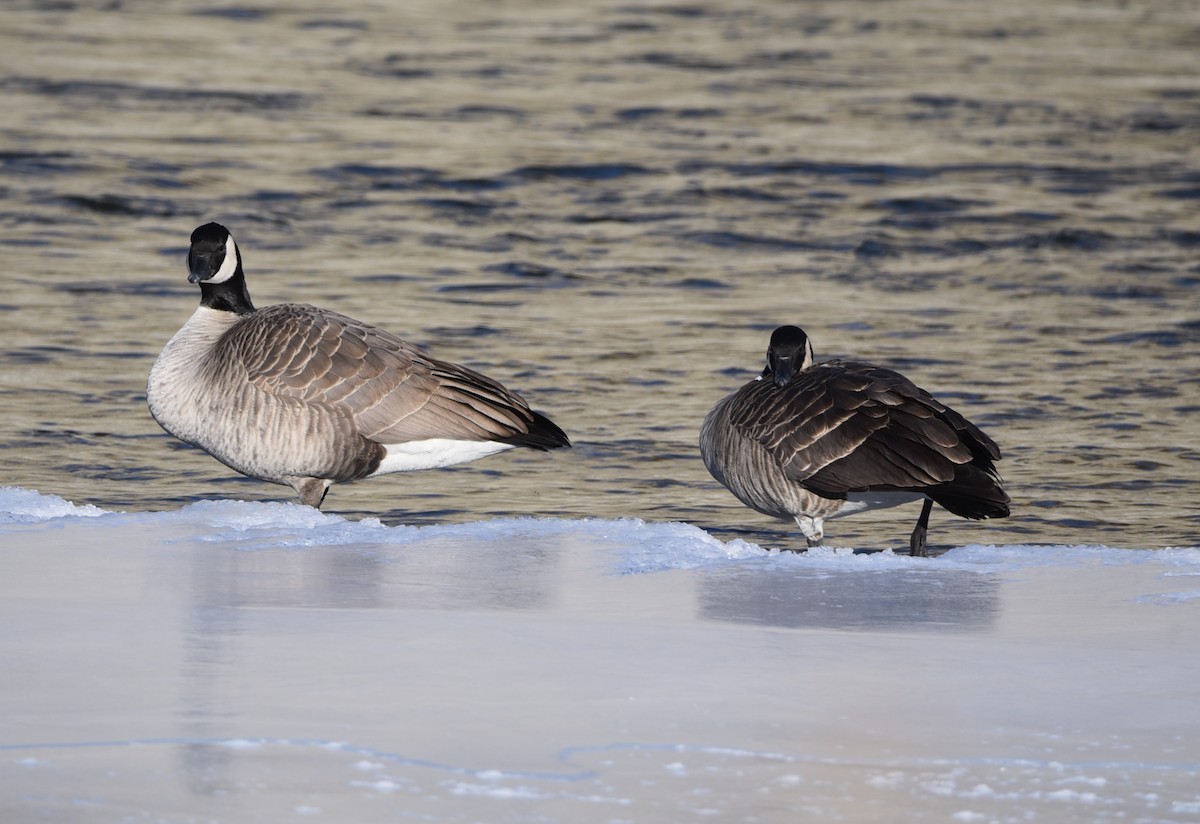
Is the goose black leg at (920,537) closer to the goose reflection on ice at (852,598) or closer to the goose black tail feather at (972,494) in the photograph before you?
the goose black tail feather at (972,494)

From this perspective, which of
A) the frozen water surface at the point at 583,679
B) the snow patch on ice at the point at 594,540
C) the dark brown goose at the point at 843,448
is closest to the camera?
the frozen water surface at the point at 583,679

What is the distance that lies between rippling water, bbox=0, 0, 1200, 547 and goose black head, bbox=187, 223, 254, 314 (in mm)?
1057

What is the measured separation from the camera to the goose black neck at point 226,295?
916cm

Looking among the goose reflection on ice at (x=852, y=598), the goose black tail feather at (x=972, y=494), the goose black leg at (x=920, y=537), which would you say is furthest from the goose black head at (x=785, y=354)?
the goose reflection on ice at (x=852, y=598)

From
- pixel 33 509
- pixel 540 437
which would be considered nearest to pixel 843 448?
pixel 540 437

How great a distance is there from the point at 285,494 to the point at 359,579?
3522mm

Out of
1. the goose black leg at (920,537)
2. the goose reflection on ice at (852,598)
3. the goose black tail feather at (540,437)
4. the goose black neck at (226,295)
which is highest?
the goose black neck at (226,295)

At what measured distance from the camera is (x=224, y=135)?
20.5m

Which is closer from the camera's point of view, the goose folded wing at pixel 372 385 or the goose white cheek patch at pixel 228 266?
the goose folded wing at pixel 372 385

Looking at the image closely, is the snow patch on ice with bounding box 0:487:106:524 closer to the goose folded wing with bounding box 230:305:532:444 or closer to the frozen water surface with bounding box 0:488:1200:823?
the frozen water surface with bounding box 0:488:1200:823

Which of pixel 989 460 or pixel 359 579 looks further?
pixel 989 460

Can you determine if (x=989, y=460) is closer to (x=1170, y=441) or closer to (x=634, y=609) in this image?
(x=634, y=609)

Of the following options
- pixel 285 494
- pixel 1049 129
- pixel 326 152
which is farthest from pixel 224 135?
pixel 285 494

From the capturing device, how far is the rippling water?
10.3 metres
